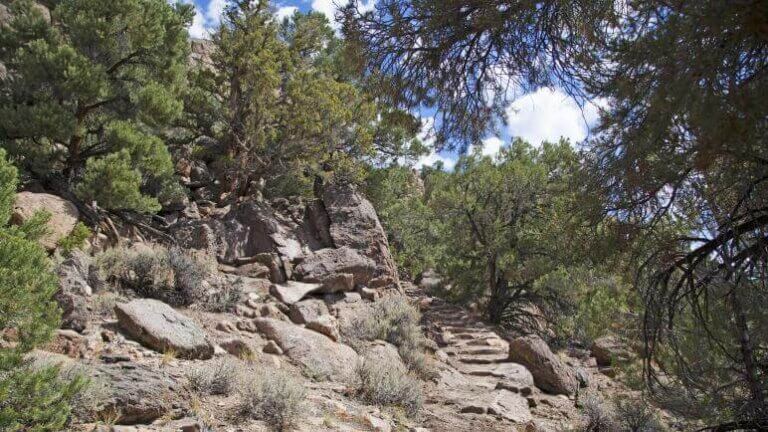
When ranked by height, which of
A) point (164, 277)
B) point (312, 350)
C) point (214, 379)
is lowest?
point (214, 379)

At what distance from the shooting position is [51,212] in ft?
27.5

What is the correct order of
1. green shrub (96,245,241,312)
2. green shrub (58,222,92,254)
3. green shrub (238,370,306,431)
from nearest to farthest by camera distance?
green shrub (238,370,306,431), green shrub (58,222,92,254), green shrub (96,245,241,312)

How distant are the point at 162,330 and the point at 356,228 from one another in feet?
25.2

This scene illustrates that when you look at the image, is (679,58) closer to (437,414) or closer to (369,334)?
(437,414)

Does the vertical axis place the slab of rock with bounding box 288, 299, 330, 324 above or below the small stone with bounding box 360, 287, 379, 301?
below

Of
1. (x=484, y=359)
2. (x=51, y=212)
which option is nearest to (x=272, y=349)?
(x=51, y=212)

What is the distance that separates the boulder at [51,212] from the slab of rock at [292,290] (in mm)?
3885

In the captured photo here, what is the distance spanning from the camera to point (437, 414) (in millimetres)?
8797

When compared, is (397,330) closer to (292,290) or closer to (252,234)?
(292,290)

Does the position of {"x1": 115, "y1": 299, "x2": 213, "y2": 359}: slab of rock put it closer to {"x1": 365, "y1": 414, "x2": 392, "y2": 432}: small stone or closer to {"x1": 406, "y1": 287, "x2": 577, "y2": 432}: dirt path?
{"x1": 365, "y1": 414, "x2": 392, "y2": 432}: small stone

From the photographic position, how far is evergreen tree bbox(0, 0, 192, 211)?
379 inches

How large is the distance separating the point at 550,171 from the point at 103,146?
41.6 ft

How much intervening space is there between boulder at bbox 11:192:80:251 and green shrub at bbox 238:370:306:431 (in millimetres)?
4167

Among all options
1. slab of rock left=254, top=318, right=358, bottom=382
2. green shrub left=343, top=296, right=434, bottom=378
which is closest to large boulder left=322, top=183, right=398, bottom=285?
green shrub left=343, top=296, right=434, bottom=378
